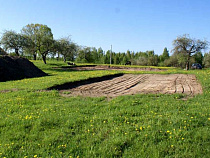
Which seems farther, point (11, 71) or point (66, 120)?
point (11, 71)

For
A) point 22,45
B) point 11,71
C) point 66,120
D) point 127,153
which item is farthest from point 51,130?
point 22,45

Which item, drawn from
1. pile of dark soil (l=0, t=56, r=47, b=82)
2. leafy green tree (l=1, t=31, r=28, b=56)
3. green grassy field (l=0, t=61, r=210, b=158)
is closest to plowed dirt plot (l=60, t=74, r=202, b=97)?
green grassy field (l=0, t=61, r=210, b=158)

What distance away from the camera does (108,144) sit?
12.4ft

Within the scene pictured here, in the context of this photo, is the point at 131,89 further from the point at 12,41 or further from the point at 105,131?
the point at 12,41

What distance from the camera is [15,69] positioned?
18.8 m

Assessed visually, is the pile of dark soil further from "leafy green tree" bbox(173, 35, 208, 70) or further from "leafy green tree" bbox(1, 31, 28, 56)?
"leafy green tree" bbox(173, 35, 208, 70)

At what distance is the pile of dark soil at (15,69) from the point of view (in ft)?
56.4

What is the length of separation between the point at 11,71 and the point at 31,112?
1401 cm

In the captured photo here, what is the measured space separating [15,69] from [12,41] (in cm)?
1347

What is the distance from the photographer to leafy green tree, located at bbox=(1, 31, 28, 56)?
29.8m

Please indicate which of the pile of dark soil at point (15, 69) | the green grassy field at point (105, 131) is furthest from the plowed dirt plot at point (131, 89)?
the pile of dark soil at point (15, 69)

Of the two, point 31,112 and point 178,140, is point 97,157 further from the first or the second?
point 31,112

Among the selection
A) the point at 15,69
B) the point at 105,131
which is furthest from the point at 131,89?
the point at 15,69

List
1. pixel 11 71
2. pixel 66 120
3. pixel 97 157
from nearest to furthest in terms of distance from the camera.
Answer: pixel 97 157, pixel 66 120, pixel 11 71
